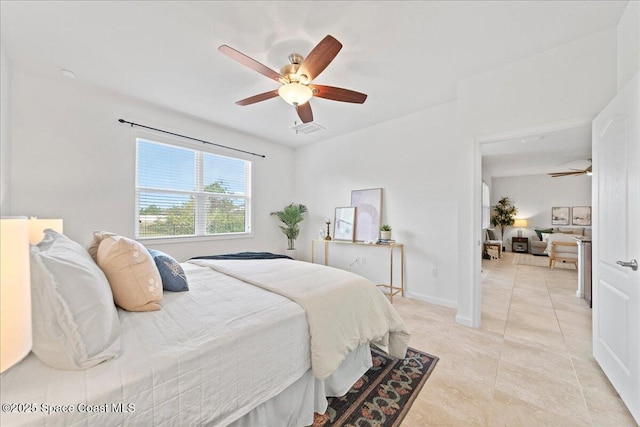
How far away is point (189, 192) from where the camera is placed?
147 inches

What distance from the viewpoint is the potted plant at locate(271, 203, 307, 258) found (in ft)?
15.5

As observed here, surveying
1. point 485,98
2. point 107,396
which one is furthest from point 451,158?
point 107,396

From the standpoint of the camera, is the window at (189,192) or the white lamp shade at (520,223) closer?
the window at (189,192)

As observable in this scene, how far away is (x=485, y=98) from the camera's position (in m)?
2.58

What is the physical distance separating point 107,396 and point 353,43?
2.56 m

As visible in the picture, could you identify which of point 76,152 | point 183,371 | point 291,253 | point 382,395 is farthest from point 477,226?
point 76,152

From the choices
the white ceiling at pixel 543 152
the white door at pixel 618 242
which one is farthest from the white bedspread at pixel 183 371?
the white ceiling at pixel 543 152

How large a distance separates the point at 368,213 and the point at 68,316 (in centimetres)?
356

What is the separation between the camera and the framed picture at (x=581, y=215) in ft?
22.7

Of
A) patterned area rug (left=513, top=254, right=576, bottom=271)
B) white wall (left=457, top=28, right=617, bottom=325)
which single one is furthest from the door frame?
patterned area rug (left=513, top=254, right=576, bottom=271)

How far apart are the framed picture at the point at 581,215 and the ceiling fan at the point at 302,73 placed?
8.53m

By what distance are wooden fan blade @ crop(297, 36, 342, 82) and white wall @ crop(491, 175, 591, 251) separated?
340 inches

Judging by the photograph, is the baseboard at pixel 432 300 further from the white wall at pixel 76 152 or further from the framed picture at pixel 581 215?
the framed picture at pixel 581 215

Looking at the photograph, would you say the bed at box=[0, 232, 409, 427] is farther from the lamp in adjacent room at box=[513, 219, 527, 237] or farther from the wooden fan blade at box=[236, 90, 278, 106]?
the lamp in adjacent room at box=[513, 219, 527, 237]
